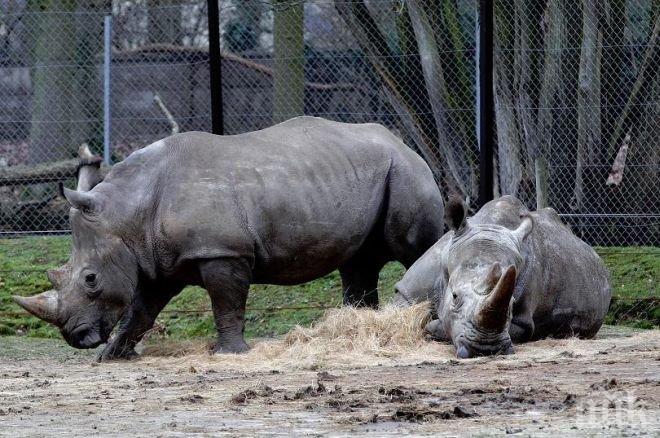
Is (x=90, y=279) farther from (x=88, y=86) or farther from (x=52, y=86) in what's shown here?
(x=52, y=86)

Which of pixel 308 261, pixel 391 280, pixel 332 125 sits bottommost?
pixel 391 280

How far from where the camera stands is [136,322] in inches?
401

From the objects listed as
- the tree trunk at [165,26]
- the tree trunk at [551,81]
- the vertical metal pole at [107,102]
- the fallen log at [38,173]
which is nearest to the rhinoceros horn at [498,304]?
the tree trunk at [551,81]

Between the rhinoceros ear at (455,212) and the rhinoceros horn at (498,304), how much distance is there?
905 millimetres

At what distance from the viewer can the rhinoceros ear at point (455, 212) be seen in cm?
972

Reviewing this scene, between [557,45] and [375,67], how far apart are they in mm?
1907

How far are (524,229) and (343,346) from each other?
58.8 inches

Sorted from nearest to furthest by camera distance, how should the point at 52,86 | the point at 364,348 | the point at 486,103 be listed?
the point at 364,348, the point at 486,103, the point at 52,86

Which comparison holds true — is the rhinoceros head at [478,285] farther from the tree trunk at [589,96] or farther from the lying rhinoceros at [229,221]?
the tree trunk at [589,96]

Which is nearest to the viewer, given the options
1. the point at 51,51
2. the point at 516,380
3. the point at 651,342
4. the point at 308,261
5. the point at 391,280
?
the point at 516,380

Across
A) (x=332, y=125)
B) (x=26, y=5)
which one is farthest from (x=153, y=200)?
(x=26, y=5)

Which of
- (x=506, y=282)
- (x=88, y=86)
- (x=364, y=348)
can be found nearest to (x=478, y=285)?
(x=506, y=282)

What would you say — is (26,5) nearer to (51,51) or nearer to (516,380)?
(51,51)

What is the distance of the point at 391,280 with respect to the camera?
1293cm
